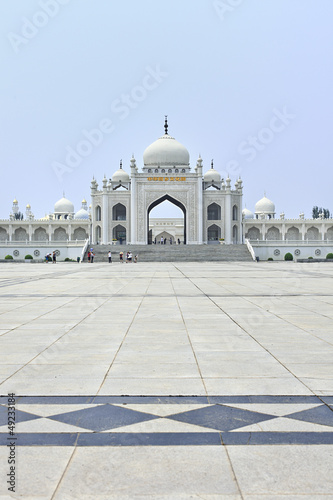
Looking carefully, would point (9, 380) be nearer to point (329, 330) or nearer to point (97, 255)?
point (329, 330)

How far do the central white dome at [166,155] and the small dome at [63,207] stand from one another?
23059 millimetres

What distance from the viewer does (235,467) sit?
2645 millimetres

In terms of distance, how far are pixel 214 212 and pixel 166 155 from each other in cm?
857

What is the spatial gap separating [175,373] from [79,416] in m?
1.33

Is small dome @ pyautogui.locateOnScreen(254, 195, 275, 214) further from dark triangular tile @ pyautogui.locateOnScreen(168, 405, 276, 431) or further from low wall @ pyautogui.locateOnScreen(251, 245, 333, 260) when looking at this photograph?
dark triangular tile @ pyautogui.locateOnScreen(168, 405, 276, 431)

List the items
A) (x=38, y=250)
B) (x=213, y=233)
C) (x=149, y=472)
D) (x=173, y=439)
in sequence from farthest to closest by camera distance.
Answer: (x=213, y=233), (x=38, y=250), (x=173, y=439), (x=149, y=472)

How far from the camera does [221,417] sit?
338cm

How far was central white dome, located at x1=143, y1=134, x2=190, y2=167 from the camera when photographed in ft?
191

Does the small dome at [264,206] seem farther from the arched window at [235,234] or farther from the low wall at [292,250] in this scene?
the low wall at [292,250]

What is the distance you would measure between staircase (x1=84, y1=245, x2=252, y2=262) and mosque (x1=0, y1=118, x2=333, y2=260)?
4.97 meters

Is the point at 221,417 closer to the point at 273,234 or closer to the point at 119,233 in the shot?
the point at 119,233

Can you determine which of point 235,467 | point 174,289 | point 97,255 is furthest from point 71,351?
point 97,255

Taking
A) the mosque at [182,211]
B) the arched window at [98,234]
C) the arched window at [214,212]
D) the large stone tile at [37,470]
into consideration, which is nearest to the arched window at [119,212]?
the mosque at [182,211]

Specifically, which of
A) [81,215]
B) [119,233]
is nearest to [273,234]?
[119,233]
